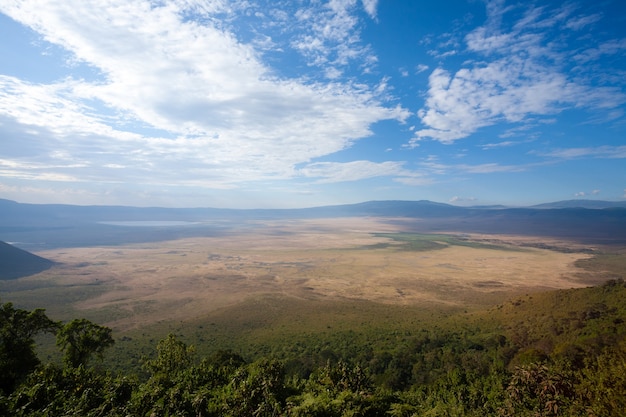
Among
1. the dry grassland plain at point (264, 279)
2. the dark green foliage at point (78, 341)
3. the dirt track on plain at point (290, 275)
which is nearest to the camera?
the dark green foliage at point (78, 341)

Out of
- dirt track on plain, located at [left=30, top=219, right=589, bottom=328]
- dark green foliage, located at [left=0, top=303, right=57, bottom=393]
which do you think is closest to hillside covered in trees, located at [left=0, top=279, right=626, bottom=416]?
dark green foliage, located at [left=0, top=303, right=57, bottom=393]

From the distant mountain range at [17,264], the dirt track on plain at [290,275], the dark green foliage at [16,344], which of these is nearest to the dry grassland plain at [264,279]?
the dirt track on plain at [290,275]

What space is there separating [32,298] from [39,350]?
27.1m

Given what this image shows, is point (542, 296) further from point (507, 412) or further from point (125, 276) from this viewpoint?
point (125, 276)

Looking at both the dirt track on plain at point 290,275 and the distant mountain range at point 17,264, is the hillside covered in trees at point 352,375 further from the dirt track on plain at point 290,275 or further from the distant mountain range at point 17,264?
the distant mountain range at point 17,264

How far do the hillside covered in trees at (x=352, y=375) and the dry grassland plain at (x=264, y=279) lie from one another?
63.1ft

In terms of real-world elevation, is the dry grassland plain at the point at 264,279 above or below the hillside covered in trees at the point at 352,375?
below

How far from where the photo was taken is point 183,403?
1018cm

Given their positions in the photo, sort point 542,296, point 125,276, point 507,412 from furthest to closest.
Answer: point 125,276, point 542,296, point 507,412

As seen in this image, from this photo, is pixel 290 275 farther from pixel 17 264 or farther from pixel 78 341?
pixel 17 264

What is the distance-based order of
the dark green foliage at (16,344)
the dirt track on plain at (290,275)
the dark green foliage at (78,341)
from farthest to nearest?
the dirt track on plain at (290,275)
the dark green foliage at (78,341)
the dark green foliage at (16,344)

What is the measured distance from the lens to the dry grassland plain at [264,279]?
171ft

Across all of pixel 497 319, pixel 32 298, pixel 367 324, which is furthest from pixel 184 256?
pixel 497 319

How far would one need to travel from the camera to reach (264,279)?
231 feet
